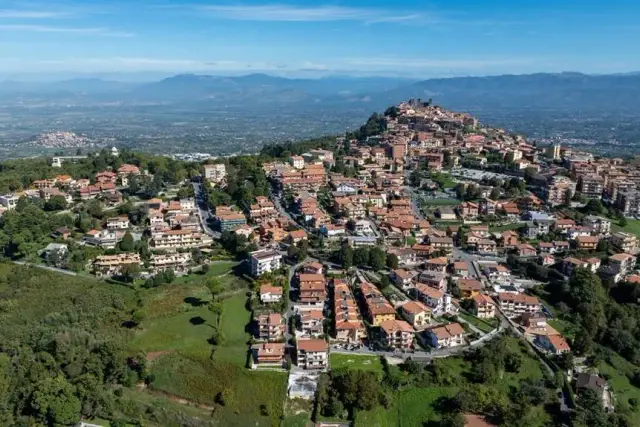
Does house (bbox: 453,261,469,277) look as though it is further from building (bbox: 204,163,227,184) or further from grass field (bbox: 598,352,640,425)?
building (bbox: 204,163,227,184)

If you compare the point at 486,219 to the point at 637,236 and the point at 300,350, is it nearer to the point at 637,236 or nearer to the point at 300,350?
the point at 637,236

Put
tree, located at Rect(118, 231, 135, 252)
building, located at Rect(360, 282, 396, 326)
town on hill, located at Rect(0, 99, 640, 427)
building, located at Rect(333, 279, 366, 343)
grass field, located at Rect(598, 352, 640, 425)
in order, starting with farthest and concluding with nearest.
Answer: tree, located at Rect(118, 231, 135, 252)
building, located at Rect(360, 282, 396, 326)
building, located at Rect(333, 279, 366, 343)
grass field, located at Rect(598, 352, 640, 425)
town on hill, located at Rect(0, 99, 640, 427)

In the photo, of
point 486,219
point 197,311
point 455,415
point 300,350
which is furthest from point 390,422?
point 486,219

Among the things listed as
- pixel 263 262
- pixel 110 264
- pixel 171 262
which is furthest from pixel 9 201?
pixel 263 262

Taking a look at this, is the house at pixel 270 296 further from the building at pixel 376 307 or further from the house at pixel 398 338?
the house at pixel 398 338

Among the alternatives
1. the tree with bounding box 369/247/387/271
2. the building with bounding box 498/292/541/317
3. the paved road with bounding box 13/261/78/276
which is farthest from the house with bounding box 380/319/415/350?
the paved road with bounding box 13/261/78/276

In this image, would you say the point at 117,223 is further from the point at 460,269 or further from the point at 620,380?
the point at 620,380
